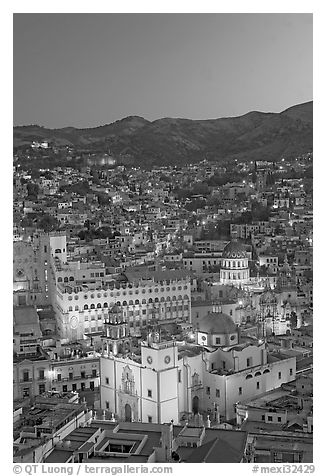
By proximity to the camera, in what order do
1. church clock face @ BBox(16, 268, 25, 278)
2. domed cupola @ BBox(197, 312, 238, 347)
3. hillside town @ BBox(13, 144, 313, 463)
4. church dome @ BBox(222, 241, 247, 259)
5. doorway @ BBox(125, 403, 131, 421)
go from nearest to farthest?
1. hillside town @ BBox(13, 144, 313, 463)
2. doorway @ BBox(125, 403, 131, 421)
3. domed cupola @ BBox(197, 312, 238, 347)
4. church clock face @ BBox(16, 268, 25, 278)
5. church dome @ BBox(222, 241, 247, 259)

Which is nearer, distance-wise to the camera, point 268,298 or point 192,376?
point 192,376

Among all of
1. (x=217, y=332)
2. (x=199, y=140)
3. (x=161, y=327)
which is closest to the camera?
(x=217, y=332)

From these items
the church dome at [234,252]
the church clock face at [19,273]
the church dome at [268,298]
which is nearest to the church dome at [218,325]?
the church dome at [268,298]

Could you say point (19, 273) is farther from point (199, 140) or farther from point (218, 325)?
point (199, 140)

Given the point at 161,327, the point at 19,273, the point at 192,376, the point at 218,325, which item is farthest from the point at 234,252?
the point at 192,376

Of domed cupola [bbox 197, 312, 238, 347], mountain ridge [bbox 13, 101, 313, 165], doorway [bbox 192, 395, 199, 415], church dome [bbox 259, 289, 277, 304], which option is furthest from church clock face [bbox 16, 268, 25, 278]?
mountain ridge [bbox 13, 101, 313, 165]

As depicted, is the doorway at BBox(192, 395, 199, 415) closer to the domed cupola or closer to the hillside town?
the hillside town

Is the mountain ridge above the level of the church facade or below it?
above
